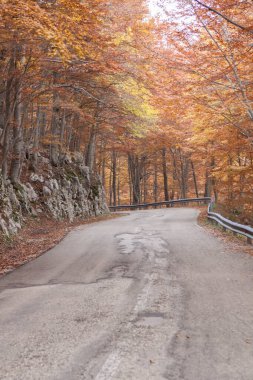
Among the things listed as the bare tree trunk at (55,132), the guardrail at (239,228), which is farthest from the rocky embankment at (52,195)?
the guardrail at (239,228)

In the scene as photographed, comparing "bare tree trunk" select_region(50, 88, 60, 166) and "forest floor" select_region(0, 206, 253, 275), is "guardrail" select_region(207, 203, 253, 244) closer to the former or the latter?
"forest floor" select_region(0, 206, 253, 275)

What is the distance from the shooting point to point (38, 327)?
14.7ft

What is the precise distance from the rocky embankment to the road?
5626 mm

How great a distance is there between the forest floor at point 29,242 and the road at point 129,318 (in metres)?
0.74

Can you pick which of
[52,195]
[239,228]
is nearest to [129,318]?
[239,228]

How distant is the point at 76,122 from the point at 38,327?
22.9 m

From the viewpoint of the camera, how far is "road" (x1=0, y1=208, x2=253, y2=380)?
336 centimetres

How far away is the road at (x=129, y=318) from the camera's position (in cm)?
336

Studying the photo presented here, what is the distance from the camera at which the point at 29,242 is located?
12.5m

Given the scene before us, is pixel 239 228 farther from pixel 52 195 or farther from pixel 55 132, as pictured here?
pixel 55 132

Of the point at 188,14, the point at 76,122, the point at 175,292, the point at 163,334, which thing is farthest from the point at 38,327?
the point at 76,122

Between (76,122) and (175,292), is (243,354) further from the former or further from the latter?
(76,122)

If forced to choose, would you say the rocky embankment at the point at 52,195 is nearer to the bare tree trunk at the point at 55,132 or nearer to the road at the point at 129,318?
the bare tree trunk at the point at 55,132

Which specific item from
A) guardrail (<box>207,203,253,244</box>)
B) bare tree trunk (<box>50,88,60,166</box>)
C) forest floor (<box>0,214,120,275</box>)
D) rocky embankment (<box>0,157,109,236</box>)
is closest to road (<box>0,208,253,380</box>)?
forest floor (<box>0,214,120,275</box>)
